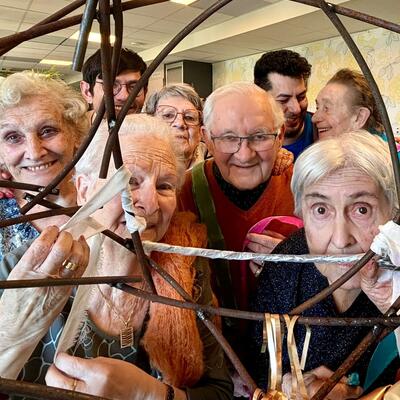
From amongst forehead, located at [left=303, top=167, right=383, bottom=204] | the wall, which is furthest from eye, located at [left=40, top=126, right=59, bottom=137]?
the wall

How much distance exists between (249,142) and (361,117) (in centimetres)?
74

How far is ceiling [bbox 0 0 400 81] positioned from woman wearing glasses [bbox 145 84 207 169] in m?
2.85

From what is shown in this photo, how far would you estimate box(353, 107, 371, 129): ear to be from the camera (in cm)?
185

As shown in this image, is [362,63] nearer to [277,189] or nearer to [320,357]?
[320,357]

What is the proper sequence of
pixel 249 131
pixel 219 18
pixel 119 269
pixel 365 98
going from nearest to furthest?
→ pixel 119 269 → pixel 249 131 → pixel 365 98 → pixel 219 18

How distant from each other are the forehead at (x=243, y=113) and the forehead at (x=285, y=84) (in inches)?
25.3

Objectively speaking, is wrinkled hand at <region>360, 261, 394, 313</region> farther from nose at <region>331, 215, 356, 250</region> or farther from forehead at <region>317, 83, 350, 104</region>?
forehead at <region>317, 83, 350, 104</region>

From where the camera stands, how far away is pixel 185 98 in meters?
1.96

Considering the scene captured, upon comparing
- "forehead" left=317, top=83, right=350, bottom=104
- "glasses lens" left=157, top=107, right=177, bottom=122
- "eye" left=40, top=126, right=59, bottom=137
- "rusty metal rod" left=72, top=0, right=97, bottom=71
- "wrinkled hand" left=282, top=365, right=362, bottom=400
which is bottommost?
"wrinkled hand" left=282, top=365, right=362, bottom=400

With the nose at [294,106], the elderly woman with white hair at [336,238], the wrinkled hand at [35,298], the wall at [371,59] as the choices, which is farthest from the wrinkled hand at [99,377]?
the wall at [371,59]

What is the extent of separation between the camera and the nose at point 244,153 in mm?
1328

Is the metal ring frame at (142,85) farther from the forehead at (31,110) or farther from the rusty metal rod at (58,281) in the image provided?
the forehead at (31,110)

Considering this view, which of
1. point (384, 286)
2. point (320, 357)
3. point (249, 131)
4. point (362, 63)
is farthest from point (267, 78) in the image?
point (362, 63)

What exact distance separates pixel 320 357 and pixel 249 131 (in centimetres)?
66
